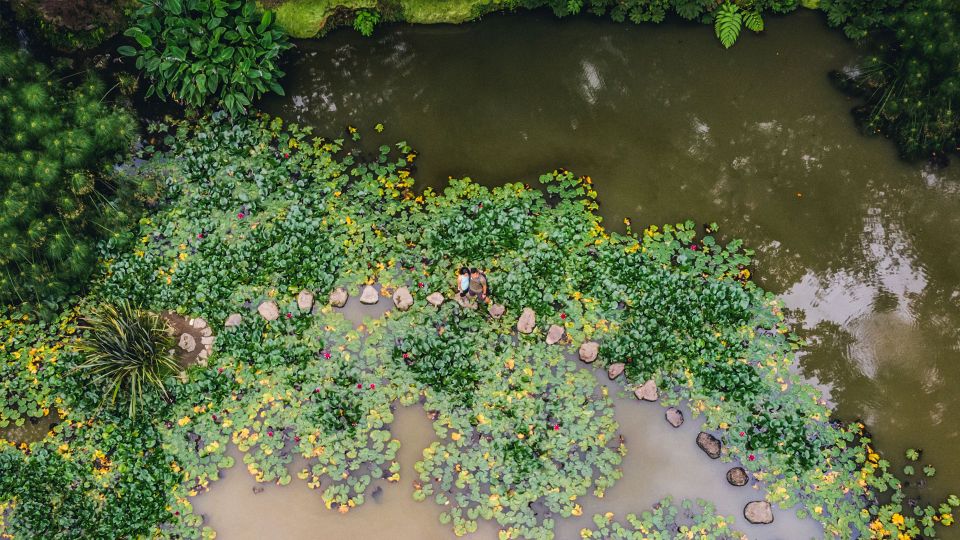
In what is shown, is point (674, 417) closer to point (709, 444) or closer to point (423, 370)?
point (709, 444)

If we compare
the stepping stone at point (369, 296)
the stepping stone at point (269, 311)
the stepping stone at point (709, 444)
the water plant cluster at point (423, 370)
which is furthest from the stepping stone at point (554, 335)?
the stepping stone at point (269, 311)

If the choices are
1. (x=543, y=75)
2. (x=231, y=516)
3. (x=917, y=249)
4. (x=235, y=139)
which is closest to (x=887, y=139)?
(x=917, y=249)

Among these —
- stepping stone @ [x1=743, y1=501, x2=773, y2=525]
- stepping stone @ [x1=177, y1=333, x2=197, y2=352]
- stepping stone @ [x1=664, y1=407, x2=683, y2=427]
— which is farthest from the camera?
stepping stone @ [x1=177, y1=333, x2=197, y2=352]

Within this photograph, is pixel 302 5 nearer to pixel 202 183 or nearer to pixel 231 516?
pixel 202 183

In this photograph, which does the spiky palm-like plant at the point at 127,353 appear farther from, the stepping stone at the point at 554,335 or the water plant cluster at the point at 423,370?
the stepping stone at the point at 554,335

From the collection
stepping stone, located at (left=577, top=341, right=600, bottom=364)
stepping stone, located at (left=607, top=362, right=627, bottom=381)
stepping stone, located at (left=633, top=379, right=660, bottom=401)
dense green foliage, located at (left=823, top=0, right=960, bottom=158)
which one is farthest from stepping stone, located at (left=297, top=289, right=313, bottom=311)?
dense green foliage, located at (left=823, top=0, right=960, bottom=158)

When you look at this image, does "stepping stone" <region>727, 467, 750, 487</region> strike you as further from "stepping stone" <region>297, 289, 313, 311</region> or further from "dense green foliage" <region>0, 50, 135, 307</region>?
"dense green foliage" <region>0, 50, 135, 307</region>

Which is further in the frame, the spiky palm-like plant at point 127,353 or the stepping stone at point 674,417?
the stepping stone at point 674,417
